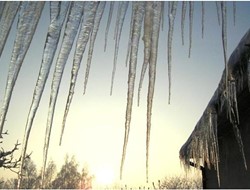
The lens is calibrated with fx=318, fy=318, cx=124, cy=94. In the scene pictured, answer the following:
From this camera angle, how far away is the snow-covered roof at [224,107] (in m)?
3.16

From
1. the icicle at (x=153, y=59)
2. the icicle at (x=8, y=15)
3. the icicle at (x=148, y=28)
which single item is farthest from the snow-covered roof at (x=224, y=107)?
the icicle at (x=8, y=15)

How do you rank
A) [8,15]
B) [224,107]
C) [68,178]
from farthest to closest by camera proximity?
[68,178] → [224,107] → [8,15]

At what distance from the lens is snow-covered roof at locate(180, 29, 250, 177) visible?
3.16 m

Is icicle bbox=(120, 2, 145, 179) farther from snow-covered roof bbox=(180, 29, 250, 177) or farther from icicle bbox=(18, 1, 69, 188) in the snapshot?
snow-covered roof bbox=(180, 29, 250, 177)

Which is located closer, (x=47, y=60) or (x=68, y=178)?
(x=47, y=60)

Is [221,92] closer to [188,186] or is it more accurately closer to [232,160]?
[232,160]

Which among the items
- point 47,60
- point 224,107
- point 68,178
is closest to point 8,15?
point 47,60

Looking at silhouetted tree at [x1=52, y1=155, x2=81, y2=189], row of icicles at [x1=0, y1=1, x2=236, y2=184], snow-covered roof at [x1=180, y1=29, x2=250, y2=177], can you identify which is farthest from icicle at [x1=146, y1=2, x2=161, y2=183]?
silhouetted tree at [x1=52, y1=155, x2=81, y2=189]

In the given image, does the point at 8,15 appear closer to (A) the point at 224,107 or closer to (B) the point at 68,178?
(A) the point at 224,107

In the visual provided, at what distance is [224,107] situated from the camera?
13.4 ft

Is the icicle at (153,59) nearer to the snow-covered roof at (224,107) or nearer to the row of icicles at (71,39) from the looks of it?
the row of icicles at (71,39)

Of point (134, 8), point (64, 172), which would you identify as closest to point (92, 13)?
point (134, 8)

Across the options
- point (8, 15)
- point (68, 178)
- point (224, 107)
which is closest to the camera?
point (8, 15)

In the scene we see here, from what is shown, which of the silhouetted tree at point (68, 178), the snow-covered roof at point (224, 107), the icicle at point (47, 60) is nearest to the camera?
the icicle at point (47, 60)
